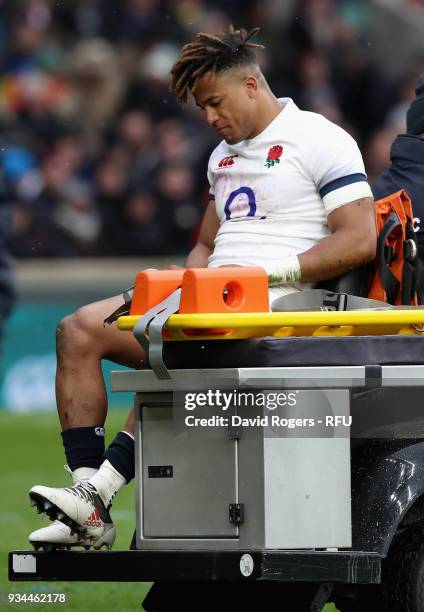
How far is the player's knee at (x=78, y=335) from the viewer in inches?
200

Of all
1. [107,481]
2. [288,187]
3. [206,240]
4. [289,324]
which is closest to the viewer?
[289,324]

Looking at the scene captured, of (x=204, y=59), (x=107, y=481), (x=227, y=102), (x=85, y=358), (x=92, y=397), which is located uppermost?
(x=204, y=59)

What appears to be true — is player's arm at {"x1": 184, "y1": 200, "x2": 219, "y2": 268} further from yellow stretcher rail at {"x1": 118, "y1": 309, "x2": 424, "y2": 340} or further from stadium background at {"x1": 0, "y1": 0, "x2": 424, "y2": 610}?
stadium background at {"x1": 0, "y1": 0, "x2": 424, "y2": 610}

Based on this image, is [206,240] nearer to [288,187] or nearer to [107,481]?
[288,187]

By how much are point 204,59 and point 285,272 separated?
825 mm

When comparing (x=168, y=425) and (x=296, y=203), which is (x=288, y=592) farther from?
(x=296, y=203)

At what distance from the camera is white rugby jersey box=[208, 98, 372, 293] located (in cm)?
518

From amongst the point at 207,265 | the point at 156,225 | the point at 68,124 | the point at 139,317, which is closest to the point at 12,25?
the point at 68,124

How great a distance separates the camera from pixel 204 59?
530cm

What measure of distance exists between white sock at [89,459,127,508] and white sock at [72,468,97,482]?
5 cm

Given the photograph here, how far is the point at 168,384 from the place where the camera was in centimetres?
462

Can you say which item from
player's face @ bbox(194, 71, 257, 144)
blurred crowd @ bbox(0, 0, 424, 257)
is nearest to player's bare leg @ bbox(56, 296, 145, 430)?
player's face @ bbox(194, 71, 257, 144)

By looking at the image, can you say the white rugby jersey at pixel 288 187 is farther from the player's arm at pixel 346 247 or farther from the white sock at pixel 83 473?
the white sock at pixel 83 473

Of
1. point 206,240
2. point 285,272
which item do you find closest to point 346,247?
point 285,272
